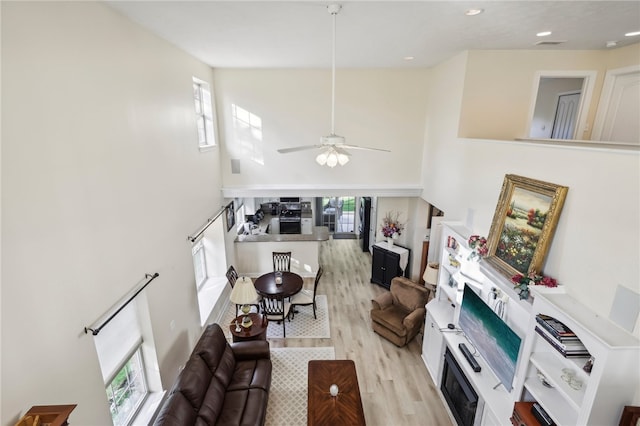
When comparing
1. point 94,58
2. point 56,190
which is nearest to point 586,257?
point 56,190

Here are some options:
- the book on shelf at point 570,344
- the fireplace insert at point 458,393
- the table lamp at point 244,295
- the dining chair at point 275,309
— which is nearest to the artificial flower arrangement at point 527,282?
the book on shelf at point 570,344

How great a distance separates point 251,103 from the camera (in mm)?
6293

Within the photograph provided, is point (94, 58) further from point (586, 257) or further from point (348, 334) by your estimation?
point (348, 334)

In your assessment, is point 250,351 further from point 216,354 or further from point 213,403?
point 213,403

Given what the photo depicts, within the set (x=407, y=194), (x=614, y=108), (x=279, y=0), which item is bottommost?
(x=407, y=194)

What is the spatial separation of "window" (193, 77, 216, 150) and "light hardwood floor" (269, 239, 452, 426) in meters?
4.11

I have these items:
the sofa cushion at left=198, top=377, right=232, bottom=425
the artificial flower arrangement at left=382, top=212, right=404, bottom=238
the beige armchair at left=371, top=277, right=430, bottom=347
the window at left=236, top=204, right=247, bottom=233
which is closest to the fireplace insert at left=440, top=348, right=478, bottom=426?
the beige armchair at left=371, top=277, right=430, bottom=347

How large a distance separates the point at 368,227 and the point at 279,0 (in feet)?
25.1

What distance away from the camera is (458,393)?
154 inches

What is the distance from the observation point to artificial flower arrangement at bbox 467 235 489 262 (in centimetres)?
342

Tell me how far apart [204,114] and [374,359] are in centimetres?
557

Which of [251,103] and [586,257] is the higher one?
[251,103]

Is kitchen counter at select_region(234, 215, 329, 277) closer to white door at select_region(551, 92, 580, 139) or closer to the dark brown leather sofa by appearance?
the dark brown leather sofa

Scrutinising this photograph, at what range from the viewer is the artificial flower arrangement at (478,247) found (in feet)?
11.2
